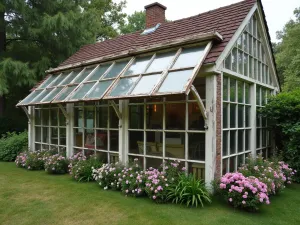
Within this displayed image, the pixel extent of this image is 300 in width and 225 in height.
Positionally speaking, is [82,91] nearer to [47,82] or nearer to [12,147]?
[47,82]

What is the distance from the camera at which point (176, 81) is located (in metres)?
4.54

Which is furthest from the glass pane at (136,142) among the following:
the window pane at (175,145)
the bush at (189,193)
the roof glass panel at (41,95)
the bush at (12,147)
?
the bush at (12,147)

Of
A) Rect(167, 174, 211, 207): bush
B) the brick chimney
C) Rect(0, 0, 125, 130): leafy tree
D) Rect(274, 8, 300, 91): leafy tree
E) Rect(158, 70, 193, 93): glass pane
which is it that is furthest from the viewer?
Rect(274, 8, 300, 91): leafy tree

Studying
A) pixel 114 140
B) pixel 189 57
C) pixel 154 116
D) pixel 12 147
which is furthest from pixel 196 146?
pixel 12 147

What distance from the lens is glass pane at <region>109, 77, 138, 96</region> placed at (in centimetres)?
520

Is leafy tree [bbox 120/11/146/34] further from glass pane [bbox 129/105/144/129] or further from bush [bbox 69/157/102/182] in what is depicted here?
bush [bbox 69/157/102/182]

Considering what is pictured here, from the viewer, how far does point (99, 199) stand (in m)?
4.92

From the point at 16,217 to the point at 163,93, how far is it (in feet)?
11.6

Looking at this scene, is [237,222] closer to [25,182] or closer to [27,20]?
[25,182]

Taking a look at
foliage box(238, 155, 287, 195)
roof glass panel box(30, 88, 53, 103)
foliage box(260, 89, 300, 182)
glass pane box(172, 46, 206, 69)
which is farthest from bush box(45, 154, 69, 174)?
foliage box(260, 89, 300, 182)

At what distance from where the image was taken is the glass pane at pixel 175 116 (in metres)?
5.32

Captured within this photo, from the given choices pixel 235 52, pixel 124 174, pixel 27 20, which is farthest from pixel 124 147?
pixel 27 20

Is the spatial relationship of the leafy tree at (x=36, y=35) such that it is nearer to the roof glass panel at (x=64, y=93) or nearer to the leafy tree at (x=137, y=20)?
the roof glass panel at (x=64, y=93)

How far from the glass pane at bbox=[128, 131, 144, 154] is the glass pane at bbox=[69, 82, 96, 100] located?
64.3 inches
